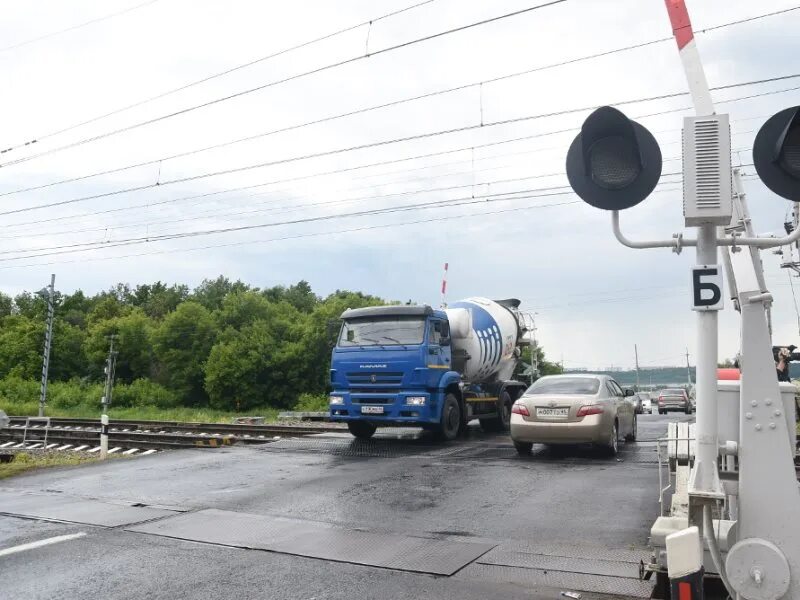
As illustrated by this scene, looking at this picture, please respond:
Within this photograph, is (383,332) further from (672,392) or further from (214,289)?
(214,289)

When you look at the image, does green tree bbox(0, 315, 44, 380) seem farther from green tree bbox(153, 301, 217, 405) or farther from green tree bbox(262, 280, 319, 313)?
green tree bbox(262, 280, 319, 313)

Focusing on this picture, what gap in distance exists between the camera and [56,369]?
2751 inches

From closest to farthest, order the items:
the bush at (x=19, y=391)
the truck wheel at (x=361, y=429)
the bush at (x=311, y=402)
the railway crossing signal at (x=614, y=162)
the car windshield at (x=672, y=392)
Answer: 1. the railway crossing signal at (x=614, y=162)
2. the truck wheel at (x=361, y=429)
3. the car windshield at (x=672, y=392)
4. the bush at (x=311, y=402)
5. the bush at (x=19, y=391)

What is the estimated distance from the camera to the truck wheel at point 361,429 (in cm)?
1616

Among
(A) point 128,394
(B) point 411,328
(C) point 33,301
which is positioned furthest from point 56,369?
(B) point 411,328

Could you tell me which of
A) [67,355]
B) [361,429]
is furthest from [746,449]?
[67,355]

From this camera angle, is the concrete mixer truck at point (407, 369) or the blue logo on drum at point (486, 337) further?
the blue logo on drum at point (486, 337)

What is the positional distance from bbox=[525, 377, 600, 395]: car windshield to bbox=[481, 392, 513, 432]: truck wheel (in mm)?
5153

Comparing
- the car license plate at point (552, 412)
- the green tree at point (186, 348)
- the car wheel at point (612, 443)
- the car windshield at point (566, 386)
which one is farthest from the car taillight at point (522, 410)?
the green tree at point (186, 348)

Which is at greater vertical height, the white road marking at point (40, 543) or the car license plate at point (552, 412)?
the car license plate at point (552, 412)

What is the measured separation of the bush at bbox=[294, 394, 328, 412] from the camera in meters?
41.7

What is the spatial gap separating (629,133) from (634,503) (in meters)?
5.51

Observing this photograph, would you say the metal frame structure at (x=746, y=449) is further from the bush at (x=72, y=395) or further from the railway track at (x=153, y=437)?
the bush at (x=72, y=395)

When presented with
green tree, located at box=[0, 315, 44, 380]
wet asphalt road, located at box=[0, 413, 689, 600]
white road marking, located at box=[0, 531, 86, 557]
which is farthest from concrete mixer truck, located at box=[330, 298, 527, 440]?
green tree, located at box=[0, 315, 44, 380]
